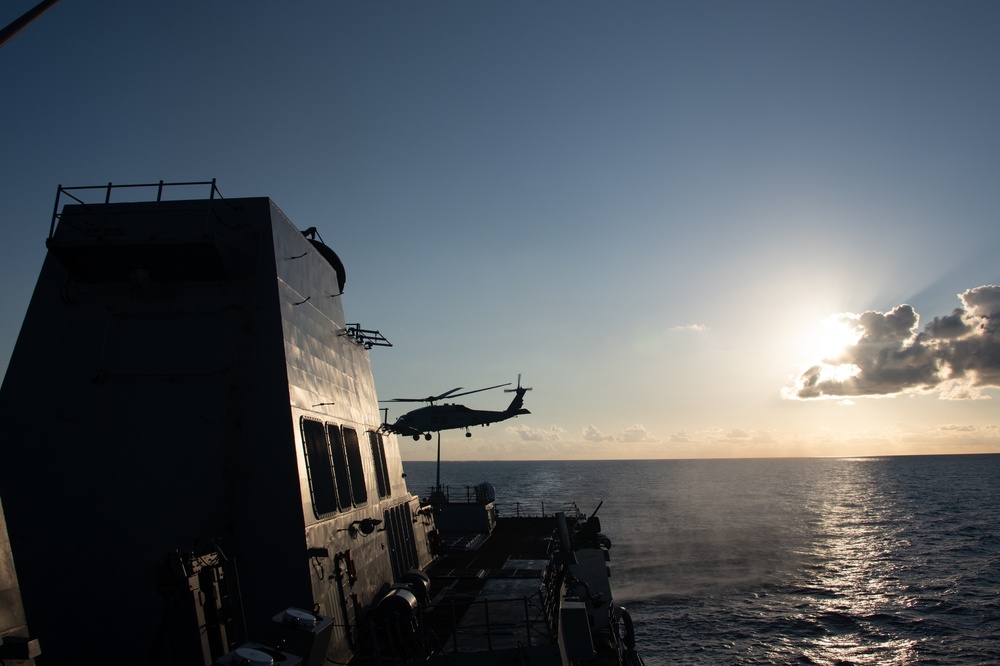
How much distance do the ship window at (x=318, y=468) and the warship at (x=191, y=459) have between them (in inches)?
2.1

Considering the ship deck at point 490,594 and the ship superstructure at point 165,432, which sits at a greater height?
the ship superstructure at point 165,432

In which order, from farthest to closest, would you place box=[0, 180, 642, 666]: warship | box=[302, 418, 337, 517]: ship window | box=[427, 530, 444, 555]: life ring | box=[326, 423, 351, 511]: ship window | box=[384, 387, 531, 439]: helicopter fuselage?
1. box=[384, 387, 531, 439]: helicopter fuselage
2. box=[427, 530, 444, 555]: life ring
3. box=[326, 423, 351, 511]: ship window
4. box=[302, 418, 337, 517]: ship window
5. box=[0, 180, 642, 666]: warship

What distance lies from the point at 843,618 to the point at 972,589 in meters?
13.8

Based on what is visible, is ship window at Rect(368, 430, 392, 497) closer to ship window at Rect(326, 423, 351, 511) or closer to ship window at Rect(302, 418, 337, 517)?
ship window at Rect(326, 423, 351, 511)

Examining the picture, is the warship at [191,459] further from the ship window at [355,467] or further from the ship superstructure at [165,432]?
the ship window at [355,467]

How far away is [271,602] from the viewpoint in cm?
1055

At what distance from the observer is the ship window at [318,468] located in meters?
11.9

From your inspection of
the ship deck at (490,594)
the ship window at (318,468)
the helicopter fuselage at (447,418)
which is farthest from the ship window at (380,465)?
the helicopter fuselage at (447,418)

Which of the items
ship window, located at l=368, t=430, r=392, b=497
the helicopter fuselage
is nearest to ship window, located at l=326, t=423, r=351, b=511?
ship window, located at l=368, t=430, r=392, b=497

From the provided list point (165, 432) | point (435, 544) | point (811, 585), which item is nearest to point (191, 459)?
point (165, 432)

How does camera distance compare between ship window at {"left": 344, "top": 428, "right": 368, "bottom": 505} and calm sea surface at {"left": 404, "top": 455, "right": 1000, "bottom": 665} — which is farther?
calm sea surface at {"left": 404, "top": 455, "right": 1000, "bottom": 665}

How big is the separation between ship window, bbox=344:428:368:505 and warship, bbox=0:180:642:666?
0.64 m

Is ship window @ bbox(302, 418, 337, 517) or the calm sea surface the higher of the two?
ship window @ bbox(302, 418, 337, 517)

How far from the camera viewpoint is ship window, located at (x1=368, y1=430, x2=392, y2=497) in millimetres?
17781
